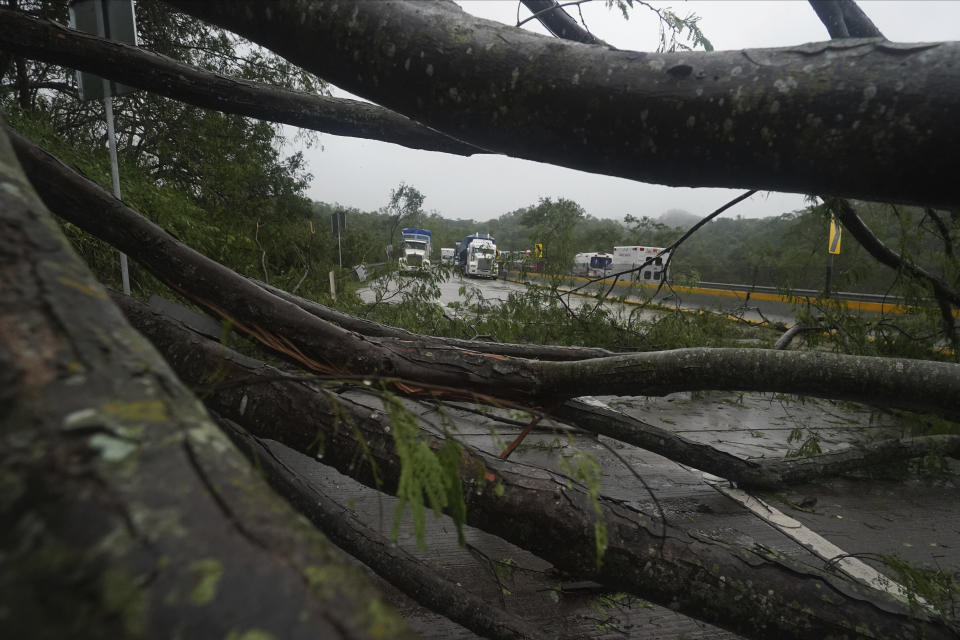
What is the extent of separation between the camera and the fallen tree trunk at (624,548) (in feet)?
5.89

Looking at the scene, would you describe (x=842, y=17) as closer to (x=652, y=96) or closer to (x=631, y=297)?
(x=652, y=96)

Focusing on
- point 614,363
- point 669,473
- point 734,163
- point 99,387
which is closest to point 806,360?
point 614,363

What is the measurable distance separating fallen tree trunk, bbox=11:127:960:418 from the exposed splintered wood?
1237 millimetres

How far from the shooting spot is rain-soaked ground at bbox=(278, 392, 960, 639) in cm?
262

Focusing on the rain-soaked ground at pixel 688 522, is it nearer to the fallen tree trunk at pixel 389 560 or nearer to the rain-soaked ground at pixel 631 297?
the fallen tree trunk at pixel 389 560

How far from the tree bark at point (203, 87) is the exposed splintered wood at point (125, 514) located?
231 cm

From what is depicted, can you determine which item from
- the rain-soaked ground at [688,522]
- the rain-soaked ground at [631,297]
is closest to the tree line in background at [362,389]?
the rain-soaked ground at [688,522]

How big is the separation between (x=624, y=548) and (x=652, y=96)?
1.46m

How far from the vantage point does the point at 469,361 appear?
1933mm

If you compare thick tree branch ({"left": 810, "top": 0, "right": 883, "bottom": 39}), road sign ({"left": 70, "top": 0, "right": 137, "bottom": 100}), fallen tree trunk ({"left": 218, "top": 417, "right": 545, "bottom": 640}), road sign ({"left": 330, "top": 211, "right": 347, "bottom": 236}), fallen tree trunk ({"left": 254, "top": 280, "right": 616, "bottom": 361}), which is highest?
road sign ({"left": 70, "top": 0, "right": 137, "bottom": 100})

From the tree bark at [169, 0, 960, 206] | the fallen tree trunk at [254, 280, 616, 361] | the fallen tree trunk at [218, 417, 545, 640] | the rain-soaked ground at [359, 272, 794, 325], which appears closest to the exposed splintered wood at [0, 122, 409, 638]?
the tree bark at [169, 0, 960, 206]

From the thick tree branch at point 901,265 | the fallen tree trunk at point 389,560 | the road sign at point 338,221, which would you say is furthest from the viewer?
the road sign at point 338,221

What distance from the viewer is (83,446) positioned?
0.51 meters

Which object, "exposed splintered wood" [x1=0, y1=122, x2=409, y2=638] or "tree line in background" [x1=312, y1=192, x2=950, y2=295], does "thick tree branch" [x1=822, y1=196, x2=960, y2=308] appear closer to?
"tree line in background" [x1=312, y1=192, x2=950, y2=295]
